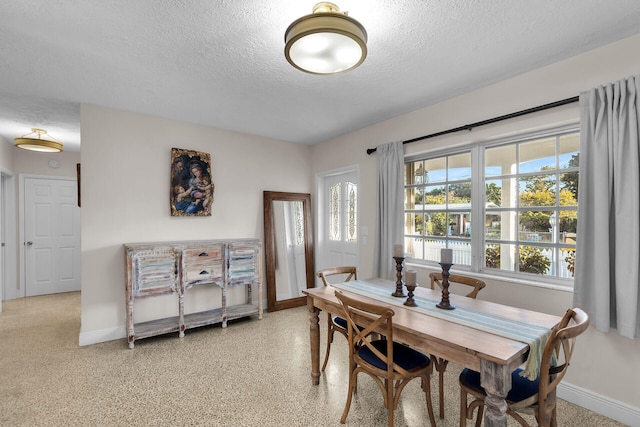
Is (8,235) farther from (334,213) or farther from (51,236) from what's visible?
(334,213)

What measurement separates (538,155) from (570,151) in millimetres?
218

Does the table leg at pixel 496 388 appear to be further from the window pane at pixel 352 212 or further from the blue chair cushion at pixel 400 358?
the window pane at pixel 352 212

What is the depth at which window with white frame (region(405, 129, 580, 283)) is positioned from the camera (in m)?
2.42

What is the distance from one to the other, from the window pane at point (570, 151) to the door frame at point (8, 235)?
23.7 feet

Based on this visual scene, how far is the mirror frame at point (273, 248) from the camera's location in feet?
14.4

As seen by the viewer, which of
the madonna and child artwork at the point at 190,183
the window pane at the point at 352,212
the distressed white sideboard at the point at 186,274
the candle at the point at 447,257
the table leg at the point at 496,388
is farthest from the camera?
the window pane at the point at 352,212

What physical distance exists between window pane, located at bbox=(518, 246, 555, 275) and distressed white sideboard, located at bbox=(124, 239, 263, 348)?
9.47 ft

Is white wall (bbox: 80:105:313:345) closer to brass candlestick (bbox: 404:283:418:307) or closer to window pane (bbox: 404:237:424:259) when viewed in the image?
window pane (bbox: 404:237:424:259)

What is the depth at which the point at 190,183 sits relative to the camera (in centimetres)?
380

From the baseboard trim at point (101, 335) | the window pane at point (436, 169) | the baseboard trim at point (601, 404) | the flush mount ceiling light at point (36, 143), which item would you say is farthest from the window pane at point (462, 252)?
the flush mount ceiling light at point (36, 143)

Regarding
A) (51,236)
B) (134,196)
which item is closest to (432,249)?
(134,196)

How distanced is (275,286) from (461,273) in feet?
8.40

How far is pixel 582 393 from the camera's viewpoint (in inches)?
86.1

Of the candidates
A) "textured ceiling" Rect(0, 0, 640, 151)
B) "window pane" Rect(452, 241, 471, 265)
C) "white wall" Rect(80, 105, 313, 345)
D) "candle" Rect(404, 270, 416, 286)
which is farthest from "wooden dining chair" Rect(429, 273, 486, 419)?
"white wall" Rect(80, 105, 313, 345)
